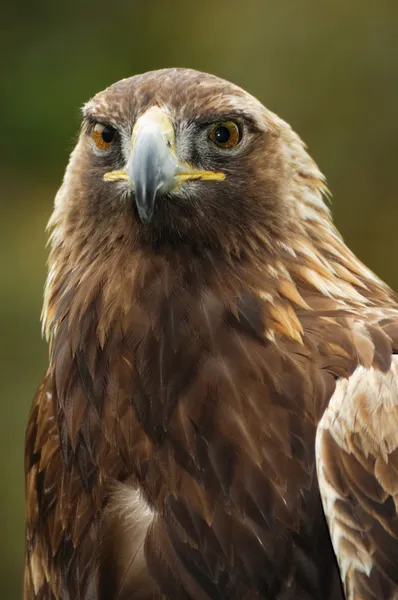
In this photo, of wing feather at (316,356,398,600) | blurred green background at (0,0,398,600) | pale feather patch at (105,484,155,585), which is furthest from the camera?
blurred green background at (0,0,398,600)

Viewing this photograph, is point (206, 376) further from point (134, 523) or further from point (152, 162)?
point (152, 162)

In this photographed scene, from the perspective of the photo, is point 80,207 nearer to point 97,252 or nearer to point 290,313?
point 97,252

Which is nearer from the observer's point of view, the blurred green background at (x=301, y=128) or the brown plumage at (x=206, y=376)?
the brown plumage at (x=206, y=376)

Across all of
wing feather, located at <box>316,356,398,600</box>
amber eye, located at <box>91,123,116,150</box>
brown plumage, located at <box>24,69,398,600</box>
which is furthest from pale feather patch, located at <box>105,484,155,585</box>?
amber eye, located at <box>91,123,116,150</box>

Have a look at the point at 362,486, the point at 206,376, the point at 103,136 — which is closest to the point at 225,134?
the point at 103,136

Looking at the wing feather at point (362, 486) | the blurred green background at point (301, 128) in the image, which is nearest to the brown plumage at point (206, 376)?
the wing feather at point (362, 486)

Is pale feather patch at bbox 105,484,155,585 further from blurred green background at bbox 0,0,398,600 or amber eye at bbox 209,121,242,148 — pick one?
blurred green background at bbox 0,0,398,600

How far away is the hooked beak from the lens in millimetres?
2174

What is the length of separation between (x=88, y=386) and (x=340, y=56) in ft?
14.0

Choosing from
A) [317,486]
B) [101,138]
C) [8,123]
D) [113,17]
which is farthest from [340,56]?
[317,486]

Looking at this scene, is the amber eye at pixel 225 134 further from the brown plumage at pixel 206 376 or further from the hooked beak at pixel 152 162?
the hooked beak at pixel 152 162

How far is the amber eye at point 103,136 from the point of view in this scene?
2.40 meters

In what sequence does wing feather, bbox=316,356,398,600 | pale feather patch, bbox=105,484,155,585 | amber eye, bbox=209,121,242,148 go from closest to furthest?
wing feather, bbox=316,356,398,600 < pale feather patch, bbox=105,484,155,585 < amber eye, bbox=209,121,242,148

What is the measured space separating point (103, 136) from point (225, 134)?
27cm
